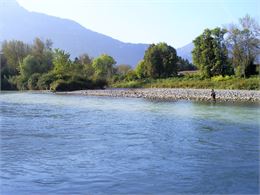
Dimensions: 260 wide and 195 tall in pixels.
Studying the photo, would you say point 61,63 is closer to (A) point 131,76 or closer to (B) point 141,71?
(A) point 131,76

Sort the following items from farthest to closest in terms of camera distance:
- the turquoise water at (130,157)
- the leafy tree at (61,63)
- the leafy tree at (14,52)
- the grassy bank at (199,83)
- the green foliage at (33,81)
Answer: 1. the leafy tree at (14,52)
2. the leafy tree at (61,63)
3. the green foliage at (33,81)
4. the grassy bank at (199,83)
5. the turquoise water at (130,157)

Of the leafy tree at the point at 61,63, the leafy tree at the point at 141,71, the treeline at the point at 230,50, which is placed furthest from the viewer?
the leafy tree at the point at 61,63

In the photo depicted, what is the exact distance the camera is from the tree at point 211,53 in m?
53.8

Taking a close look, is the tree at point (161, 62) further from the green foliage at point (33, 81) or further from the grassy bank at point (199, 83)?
the green foliage at point (33, 81)

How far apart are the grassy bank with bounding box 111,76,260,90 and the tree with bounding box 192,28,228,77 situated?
200cm

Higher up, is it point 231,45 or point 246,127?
point 231,45

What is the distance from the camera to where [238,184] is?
826cm

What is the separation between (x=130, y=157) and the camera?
10.9 meters

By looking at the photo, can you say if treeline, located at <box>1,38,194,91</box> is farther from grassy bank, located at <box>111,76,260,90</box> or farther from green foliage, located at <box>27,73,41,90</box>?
grassy bank, located at <box>111,76,260,90</box>

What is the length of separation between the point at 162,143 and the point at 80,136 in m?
3.07

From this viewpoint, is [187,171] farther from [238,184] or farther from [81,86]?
[81,86]

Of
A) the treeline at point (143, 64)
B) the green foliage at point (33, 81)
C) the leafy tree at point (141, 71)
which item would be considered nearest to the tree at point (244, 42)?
the treeline at point (143, 64)

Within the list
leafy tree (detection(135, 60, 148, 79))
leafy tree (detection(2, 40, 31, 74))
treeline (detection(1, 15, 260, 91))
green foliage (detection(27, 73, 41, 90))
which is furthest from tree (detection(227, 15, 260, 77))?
leafy tree (detection(2, 40, 31, 74))

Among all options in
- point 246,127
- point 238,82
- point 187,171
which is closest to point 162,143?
point 187,171
